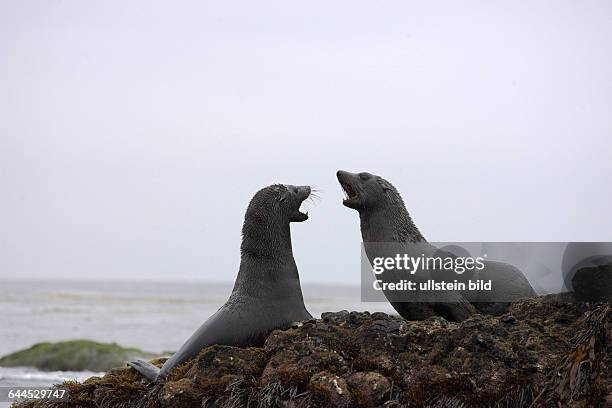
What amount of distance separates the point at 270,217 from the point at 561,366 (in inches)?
145

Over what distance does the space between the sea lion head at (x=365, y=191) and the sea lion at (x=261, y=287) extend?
1.79ft

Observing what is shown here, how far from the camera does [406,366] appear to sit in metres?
8.39

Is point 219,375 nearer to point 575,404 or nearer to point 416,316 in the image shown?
point 416,316

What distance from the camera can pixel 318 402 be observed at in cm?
821

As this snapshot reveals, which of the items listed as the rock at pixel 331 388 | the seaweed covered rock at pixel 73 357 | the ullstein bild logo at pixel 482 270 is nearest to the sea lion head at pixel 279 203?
the ullstein bild logo at pixel 482 270

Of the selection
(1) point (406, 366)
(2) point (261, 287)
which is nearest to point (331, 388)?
(1) point (406, 366)

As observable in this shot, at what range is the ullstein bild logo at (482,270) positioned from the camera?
30.8 ft

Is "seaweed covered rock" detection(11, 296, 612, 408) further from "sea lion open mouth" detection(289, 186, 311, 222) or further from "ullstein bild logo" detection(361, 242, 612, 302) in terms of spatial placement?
"sea lion open mouth" detection(289, 186, 311, 222)

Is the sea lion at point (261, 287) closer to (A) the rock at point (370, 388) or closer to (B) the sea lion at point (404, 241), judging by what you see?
(B) the sea lion at point (404, 241)

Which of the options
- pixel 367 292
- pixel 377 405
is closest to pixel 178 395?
pixel 377 405

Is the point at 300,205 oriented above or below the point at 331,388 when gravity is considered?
above

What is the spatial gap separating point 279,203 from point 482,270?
244 cm

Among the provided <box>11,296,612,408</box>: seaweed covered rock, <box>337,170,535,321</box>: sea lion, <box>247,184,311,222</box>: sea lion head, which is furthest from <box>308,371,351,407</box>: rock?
<box>247,184,311,222</box>: sea lion head

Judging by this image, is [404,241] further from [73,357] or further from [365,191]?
[73,357]
